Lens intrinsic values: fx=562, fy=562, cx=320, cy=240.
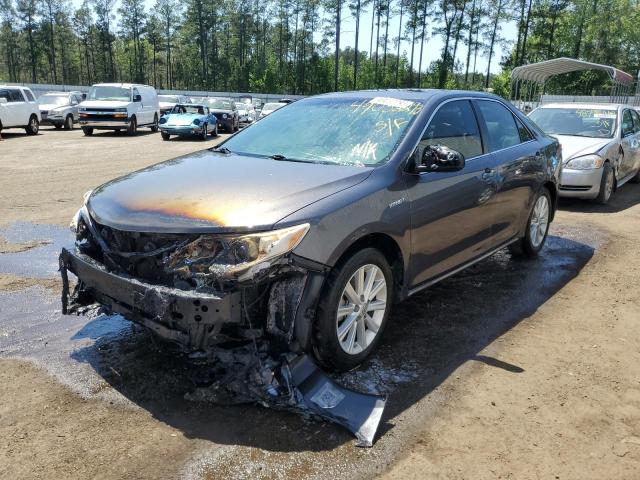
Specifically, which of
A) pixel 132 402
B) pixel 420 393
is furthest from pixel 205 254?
pixel 420 393

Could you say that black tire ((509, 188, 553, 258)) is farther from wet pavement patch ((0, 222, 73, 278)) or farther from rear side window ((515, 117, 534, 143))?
wet pavement patch ((0, 222, 73, 278))

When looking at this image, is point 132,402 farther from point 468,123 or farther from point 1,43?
point 1,43

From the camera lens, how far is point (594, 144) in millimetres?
9172

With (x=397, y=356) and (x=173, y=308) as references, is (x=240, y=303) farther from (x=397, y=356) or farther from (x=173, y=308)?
(x=397, y=356)

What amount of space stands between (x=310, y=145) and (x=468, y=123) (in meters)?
1.46

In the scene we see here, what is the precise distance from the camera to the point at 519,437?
296cm

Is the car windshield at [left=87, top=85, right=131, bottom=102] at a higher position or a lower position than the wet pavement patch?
higher

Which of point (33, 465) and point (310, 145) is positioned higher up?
point (310, 145)

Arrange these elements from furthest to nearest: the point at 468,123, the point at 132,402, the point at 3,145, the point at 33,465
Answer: the point at 3,145
the point at 468,123
the point at 132,402
the point at 33,465

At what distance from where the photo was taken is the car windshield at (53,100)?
25.6 meters

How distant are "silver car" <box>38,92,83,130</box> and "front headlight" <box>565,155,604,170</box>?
2283 cm

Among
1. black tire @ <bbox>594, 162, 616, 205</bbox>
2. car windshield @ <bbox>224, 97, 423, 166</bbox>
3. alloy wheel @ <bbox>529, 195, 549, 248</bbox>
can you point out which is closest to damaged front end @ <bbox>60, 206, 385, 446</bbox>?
car windshield @ <bbox>224, 97, 423, 166</bbox>

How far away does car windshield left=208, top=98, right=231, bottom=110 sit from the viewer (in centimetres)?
2665

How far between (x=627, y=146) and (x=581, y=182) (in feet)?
6.35
